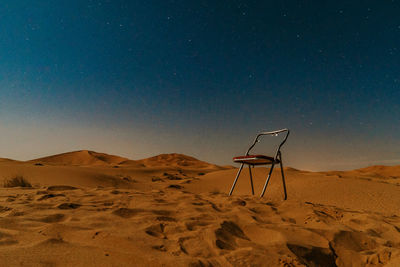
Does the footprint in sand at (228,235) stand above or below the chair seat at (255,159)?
below

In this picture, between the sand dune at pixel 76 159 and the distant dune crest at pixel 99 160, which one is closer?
the distant dune crest at pixel 99 160

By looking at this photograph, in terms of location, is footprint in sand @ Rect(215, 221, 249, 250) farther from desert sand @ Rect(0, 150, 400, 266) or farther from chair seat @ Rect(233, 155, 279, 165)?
chair seat @ Rect(233, 155, 279, 165)

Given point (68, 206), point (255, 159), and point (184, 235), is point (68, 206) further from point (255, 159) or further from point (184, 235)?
point (255, 159)

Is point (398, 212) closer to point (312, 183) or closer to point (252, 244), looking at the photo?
point (312, 183)

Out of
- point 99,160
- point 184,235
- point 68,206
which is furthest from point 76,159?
point 184,235

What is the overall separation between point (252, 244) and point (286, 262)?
36cm

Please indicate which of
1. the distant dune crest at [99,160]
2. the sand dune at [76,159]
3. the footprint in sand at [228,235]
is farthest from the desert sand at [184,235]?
the sand dune at [76,159]

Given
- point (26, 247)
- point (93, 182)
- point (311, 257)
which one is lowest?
point (311, 257)

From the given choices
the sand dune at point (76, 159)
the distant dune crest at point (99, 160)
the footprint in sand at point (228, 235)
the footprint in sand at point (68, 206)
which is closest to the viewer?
the footprint in sand at point (228, 235)

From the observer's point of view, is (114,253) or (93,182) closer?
(114,253)

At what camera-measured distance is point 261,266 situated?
1679 millimetres

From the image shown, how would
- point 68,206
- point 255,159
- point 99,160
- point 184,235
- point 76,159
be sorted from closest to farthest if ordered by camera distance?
point 184,235
point 68,206
point 255,159
point 76,159
point 99,160

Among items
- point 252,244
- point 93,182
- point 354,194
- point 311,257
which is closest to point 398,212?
point 354,194

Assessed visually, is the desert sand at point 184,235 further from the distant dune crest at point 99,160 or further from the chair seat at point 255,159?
the distant dune crest at point 99,160
